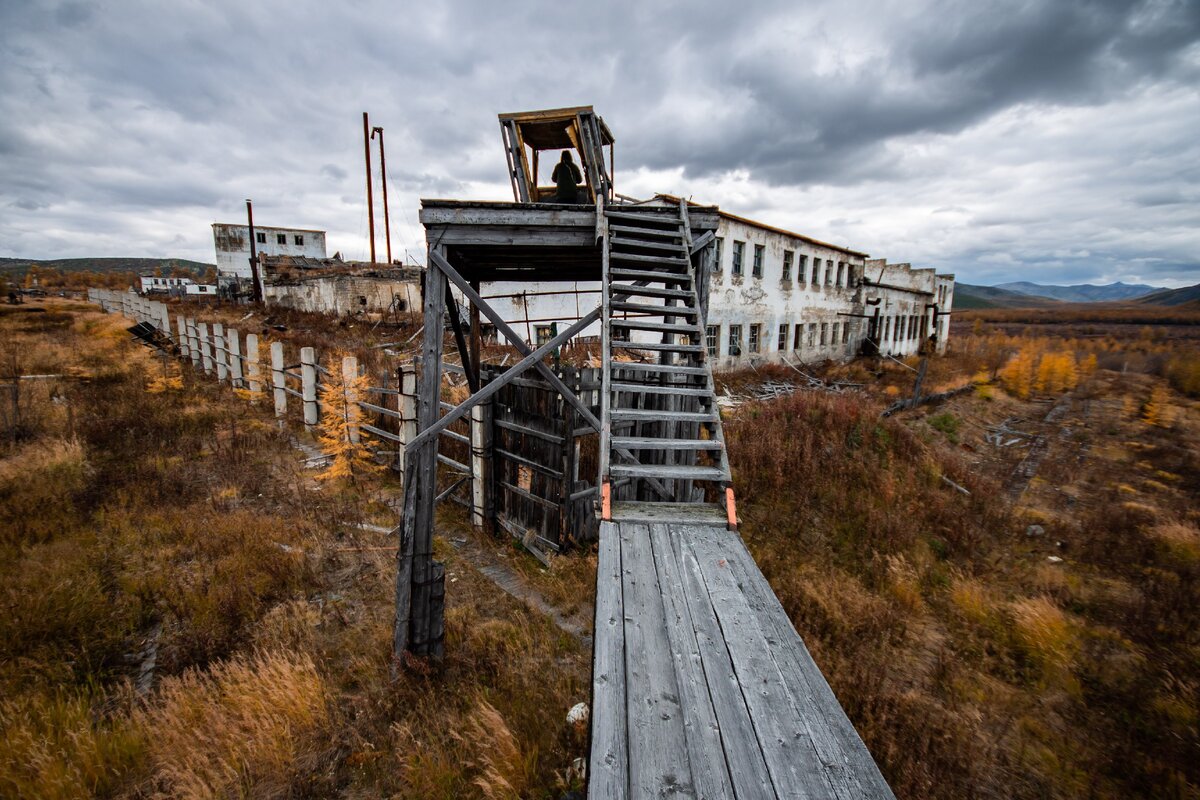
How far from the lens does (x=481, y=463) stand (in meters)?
7.66

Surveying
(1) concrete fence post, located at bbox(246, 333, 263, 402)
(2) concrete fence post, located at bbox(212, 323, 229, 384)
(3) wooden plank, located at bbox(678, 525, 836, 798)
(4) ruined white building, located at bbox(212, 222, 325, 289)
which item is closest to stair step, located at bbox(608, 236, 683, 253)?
(3) wooden plank, located at bbox(678, 525, 836, 798)

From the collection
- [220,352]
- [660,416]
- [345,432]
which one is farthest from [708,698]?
[220,352]

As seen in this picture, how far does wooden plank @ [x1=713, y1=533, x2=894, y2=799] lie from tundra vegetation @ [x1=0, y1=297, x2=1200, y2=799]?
227 centimetres

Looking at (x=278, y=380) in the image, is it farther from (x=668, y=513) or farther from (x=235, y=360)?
(x=668, y=513)

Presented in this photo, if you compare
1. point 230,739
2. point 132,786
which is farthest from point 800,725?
point 132,786

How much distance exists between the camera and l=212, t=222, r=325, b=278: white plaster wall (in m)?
48.3

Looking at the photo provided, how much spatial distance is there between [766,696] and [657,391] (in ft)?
8.16

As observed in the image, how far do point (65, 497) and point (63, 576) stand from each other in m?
2.86

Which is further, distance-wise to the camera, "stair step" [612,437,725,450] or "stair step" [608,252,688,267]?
"stair step" [608,252,688,267]

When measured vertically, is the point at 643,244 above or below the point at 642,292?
above

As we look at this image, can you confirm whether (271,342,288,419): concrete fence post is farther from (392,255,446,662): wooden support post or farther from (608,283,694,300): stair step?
(608,283,694,300): stair step

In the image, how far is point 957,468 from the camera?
1096 centimetres

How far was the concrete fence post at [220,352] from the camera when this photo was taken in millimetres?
15664

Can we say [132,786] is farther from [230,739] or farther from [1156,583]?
[1156,583]
